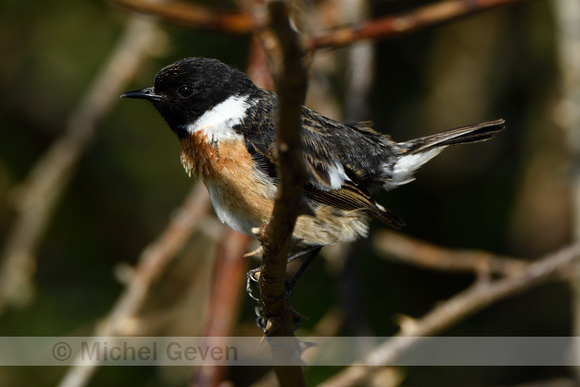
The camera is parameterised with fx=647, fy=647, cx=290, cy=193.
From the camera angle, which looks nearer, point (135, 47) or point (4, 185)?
point (135, 47)

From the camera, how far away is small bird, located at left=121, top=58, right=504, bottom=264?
313cm

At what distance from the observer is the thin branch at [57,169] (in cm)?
450

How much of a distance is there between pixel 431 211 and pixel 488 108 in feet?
3.34

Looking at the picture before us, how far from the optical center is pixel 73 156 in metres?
4.66

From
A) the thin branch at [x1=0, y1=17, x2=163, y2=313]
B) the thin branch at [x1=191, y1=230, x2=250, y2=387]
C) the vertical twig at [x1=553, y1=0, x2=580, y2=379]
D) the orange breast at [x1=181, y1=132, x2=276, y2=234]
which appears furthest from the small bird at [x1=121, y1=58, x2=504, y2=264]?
the thin branch at [x1=0, y1=17, x2=163, y2=313]

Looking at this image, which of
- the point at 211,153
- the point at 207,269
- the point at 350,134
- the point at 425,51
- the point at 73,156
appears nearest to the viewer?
the point at 211,153

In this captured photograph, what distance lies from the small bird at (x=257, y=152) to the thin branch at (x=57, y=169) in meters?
1.37

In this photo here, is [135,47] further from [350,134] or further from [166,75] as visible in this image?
[350,134]

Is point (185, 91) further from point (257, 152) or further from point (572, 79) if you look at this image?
point (572, 79)

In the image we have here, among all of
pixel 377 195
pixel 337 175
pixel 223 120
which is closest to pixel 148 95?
pixel 223 120

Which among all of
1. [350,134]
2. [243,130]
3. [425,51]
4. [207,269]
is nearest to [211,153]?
[243,130]

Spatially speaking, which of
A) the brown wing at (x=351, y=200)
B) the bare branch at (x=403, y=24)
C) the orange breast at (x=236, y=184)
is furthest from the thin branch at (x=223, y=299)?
the bare branch at (x=403, y=24)

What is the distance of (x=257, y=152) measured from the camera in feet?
10.3

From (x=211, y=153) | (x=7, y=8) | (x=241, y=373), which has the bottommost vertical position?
(x=241, y=373)
